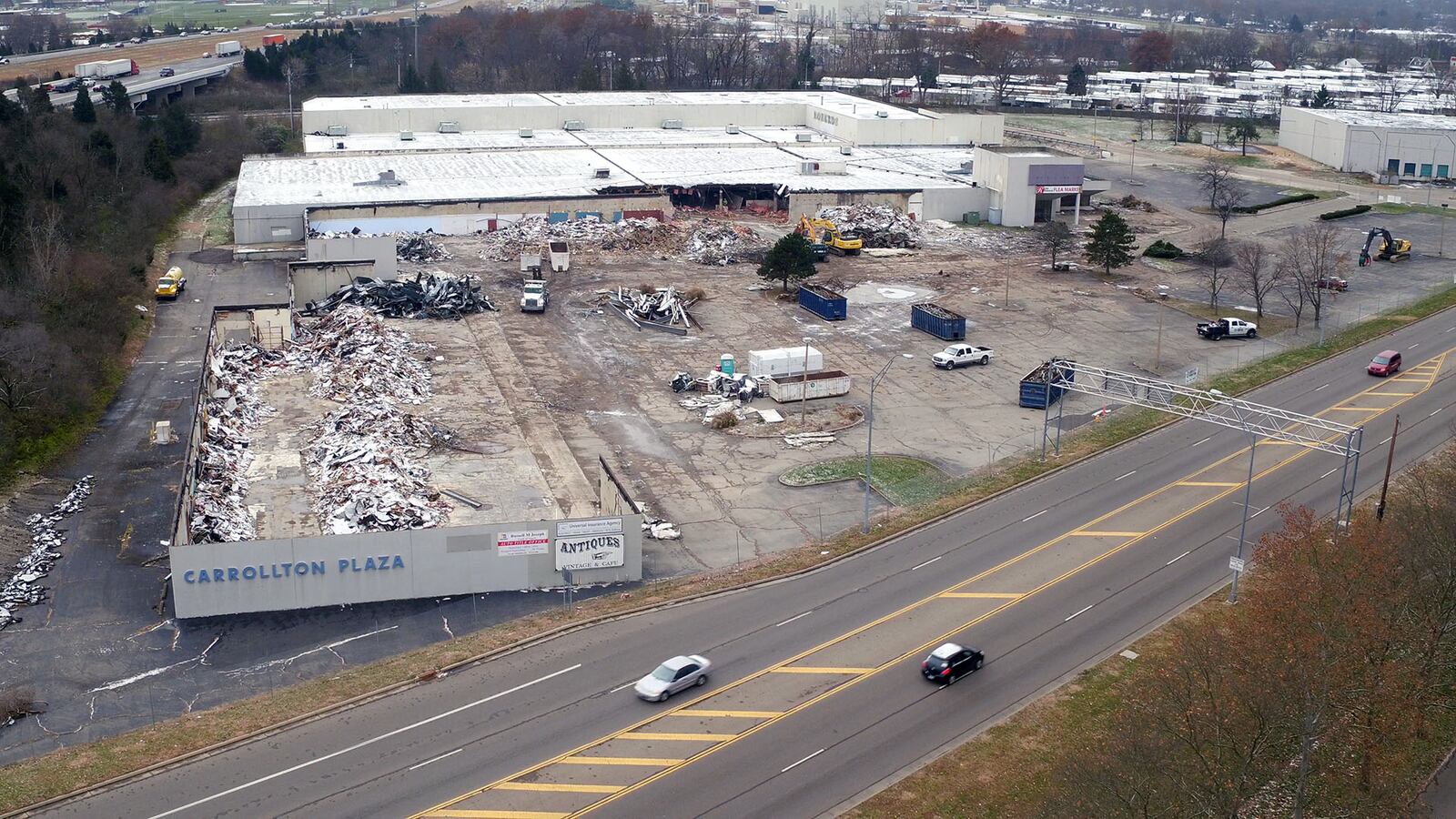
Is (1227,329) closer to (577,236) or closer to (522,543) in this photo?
(577,236)

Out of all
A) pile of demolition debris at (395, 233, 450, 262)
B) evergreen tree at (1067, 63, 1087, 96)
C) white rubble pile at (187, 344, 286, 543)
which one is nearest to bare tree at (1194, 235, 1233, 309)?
pile of demolition debris at (395, 233, 450, 262)

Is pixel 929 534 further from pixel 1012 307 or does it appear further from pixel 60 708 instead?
pixel 1012 307

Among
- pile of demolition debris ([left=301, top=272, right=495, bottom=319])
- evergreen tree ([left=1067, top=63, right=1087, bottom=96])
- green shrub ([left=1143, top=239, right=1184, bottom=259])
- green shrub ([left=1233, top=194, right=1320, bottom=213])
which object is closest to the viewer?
pile of demolition debris ([left=301, top=272, right=495, bottom=319])

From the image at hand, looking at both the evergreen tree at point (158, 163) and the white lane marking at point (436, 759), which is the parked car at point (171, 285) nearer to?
the evergreen tree at point (158, 163)

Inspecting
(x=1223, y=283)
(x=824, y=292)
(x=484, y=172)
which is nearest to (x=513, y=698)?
(x=824, y=292)

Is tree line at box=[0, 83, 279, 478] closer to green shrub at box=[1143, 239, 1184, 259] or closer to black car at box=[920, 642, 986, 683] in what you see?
black car at box=[920, 642, 986, 683]
